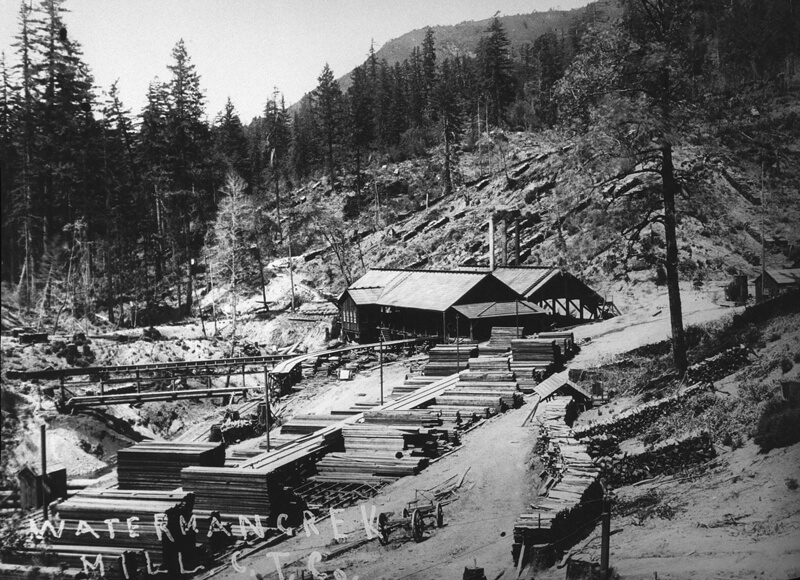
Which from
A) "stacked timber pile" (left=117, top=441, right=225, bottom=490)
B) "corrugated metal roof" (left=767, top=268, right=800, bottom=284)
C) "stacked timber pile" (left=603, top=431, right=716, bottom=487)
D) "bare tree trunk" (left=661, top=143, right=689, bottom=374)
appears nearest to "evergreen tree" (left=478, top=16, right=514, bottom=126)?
"corrugated metal roof" (left=767, top=268, right=800, bottom=284)

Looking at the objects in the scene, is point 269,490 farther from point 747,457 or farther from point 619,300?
point 619,300

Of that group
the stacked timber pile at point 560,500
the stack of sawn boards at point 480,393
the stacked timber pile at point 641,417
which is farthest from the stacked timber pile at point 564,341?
the stacked timber pile at point 560,500

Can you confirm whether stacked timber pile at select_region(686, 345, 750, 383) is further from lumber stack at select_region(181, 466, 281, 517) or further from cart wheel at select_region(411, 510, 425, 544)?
lumber stack at select_region(181, 466, 281, 517)

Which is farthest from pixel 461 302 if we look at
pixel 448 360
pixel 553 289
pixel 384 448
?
pixel 384 448

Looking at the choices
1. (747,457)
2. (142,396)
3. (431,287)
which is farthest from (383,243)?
(747,457)

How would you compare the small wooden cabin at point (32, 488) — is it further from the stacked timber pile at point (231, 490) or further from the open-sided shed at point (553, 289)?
the open-sided shed at point (553, 289)

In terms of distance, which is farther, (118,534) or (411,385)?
(411,385)

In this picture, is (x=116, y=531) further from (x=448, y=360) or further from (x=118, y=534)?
(x=448, y=360)

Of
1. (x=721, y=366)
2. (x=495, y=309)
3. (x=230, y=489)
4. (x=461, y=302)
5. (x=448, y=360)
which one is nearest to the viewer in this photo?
(x=230, y=489)
